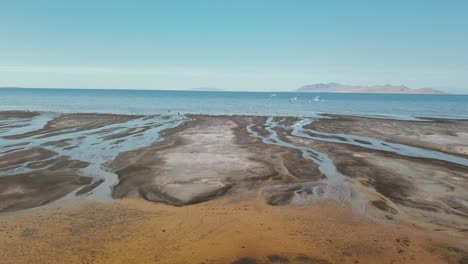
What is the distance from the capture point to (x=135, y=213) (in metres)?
13.8

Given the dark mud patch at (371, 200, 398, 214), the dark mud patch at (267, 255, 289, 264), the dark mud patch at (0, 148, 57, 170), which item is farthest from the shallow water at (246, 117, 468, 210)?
the dark mud patch at (0, 148, 57, 170)

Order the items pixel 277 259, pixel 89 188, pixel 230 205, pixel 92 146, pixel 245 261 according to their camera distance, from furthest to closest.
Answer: pixel 92 146
pixel 89 188
pixel 230 205
pixel 277 259
pixel 245 261

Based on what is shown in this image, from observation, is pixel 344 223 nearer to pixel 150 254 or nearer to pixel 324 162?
pixel 150 254

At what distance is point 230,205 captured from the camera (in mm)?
14891

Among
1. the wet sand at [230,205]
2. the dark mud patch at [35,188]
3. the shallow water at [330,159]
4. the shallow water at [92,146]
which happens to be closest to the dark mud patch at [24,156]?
the wet sand at [230,205]

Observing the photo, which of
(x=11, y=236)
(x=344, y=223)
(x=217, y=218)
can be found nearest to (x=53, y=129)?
(x=11, y=236)

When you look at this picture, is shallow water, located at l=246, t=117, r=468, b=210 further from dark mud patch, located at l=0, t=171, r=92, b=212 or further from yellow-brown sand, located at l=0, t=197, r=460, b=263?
dark mud patch, located at l=0, t=171, r=92, b=212

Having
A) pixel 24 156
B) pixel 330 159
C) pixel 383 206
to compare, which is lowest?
pixel 330 159

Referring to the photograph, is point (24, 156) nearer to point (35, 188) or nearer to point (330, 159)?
point (35, 188)

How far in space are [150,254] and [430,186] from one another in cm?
1615

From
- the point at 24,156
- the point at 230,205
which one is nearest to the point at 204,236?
the point at 230,205

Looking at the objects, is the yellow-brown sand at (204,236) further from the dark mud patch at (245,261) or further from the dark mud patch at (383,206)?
the dark mud patch at (383,206)

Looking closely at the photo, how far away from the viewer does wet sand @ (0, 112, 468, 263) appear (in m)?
10.7

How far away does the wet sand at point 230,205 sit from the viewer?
10742mm
